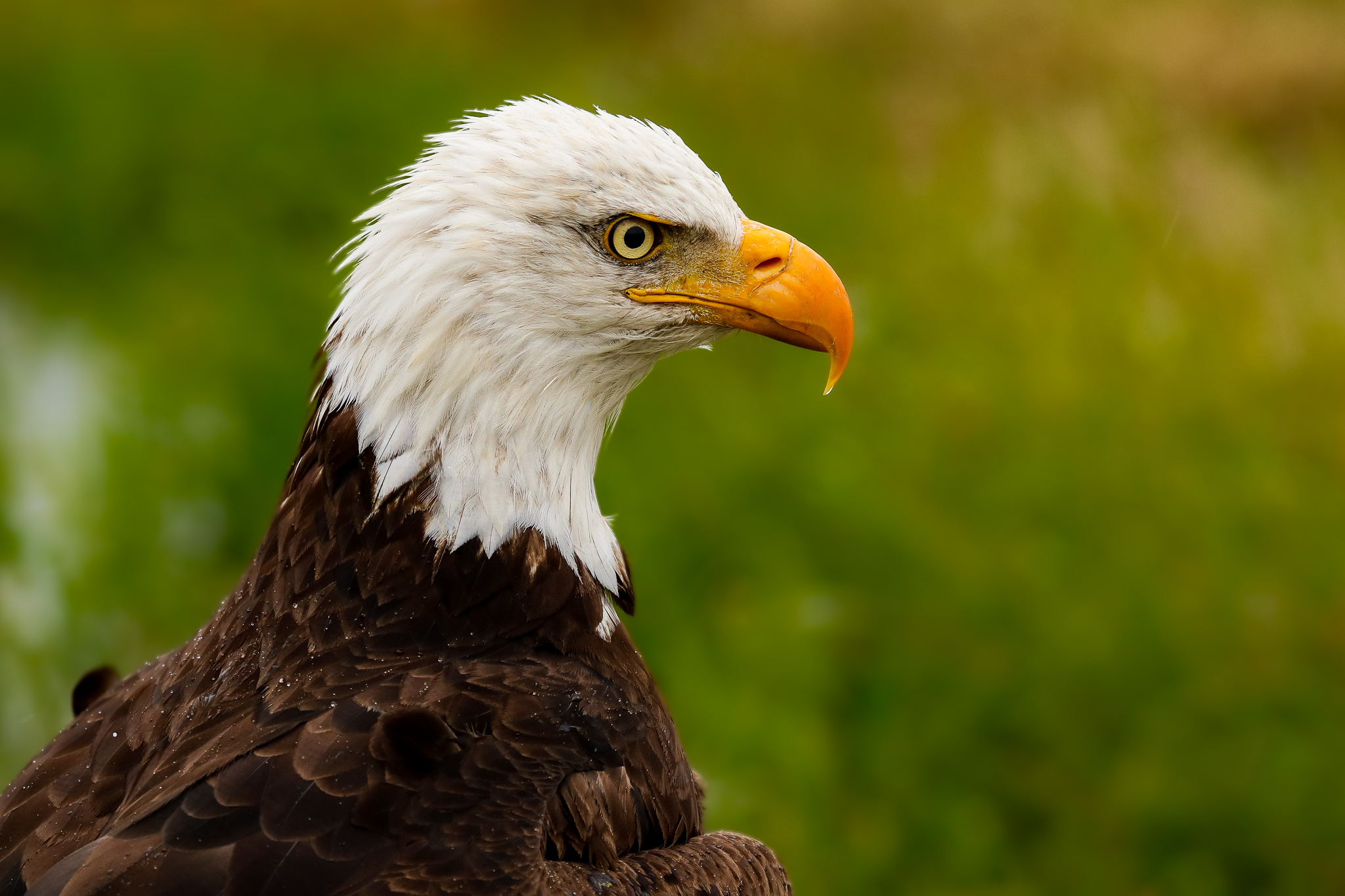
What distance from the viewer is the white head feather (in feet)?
A: 10.8

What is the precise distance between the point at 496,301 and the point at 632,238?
1.19 ft

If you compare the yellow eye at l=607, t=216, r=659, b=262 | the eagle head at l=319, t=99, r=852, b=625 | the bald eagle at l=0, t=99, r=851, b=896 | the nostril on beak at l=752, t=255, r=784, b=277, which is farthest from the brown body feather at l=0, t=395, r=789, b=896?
the nostril on beak at l=752, t=255, r=784, b=277

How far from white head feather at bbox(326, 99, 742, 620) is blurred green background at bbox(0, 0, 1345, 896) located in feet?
4.28

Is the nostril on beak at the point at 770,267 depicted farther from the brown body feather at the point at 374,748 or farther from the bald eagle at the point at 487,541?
the brown body feather at the point at 374,748

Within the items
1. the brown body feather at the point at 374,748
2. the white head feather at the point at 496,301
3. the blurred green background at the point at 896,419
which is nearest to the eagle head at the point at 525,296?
the white head feather at the point at 496,301

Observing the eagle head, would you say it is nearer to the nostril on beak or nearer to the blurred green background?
the nostril on beak

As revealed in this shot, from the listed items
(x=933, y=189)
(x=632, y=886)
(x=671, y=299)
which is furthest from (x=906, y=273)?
(x=632, y=886)

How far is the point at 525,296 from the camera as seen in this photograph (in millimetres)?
3322

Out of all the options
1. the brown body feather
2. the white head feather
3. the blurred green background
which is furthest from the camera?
the blurred green background

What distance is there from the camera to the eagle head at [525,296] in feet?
10.8

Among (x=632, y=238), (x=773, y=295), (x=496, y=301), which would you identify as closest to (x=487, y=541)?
(x=496, y=301)

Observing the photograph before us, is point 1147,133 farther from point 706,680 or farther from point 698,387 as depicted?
point 706,680

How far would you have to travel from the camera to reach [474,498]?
3.35 meters

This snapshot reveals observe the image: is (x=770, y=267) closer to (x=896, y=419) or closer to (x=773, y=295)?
(x=773, y=295)
